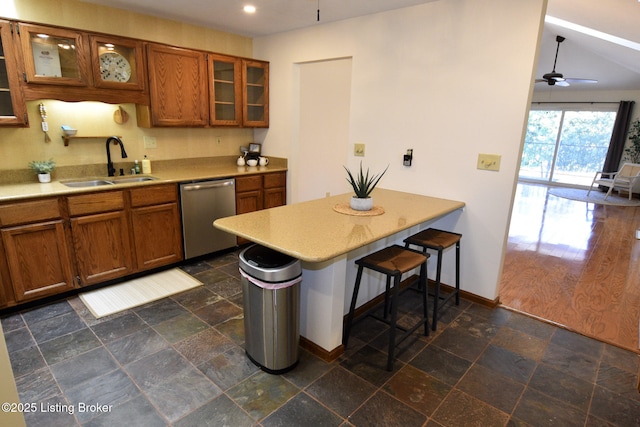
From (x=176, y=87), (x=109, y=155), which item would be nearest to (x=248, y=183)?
(x=176, y=87)

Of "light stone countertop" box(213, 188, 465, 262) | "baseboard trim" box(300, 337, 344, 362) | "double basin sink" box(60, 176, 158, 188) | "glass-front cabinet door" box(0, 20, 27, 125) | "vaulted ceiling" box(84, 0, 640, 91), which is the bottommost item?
"baseboard trim" box(300, 337, 344, 362)

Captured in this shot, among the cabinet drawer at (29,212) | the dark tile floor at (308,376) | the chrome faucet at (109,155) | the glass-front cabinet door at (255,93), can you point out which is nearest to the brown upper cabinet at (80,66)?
the chrome faucet at (109,155)

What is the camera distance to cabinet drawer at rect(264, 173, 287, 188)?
417 centimetres

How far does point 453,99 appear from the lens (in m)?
2.87

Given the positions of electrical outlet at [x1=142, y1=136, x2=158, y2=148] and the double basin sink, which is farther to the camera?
electrical outlet at [x1=142, y1=136, x2=158, y2=148]

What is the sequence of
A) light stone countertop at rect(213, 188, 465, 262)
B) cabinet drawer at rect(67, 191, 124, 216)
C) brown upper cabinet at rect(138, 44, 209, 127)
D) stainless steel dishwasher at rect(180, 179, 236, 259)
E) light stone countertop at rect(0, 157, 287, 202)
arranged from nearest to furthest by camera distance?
light stone countertop at rect(213, 188, 465, 262), light stone countertop at rect(0, 157, 287, 202), cabinet drawer at rect(67, 191, 124, 216), brown upper cabinet at rect(138, 44, 209, 127), stainless steel dishwasher at rect(180, 179, 236, 259)

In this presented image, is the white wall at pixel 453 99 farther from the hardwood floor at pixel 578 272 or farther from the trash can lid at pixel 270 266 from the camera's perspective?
the trash can lid at pixel 270 266

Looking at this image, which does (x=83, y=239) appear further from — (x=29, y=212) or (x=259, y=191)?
(x=259, y=191)

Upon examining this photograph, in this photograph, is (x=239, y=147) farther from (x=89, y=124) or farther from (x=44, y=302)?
(x=44, y=302)

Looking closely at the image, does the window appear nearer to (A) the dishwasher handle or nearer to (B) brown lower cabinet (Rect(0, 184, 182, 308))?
(A) the dishwasher handle

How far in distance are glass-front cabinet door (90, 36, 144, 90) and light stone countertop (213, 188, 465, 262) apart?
1.93 meters

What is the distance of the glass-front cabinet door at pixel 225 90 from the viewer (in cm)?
382

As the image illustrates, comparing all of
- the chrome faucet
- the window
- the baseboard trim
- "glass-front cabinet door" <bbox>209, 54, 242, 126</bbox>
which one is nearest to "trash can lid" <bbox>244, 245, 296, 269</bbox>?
the baseboard trim

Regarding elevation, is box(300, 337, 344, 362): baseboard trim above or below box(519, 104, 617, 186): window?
below
